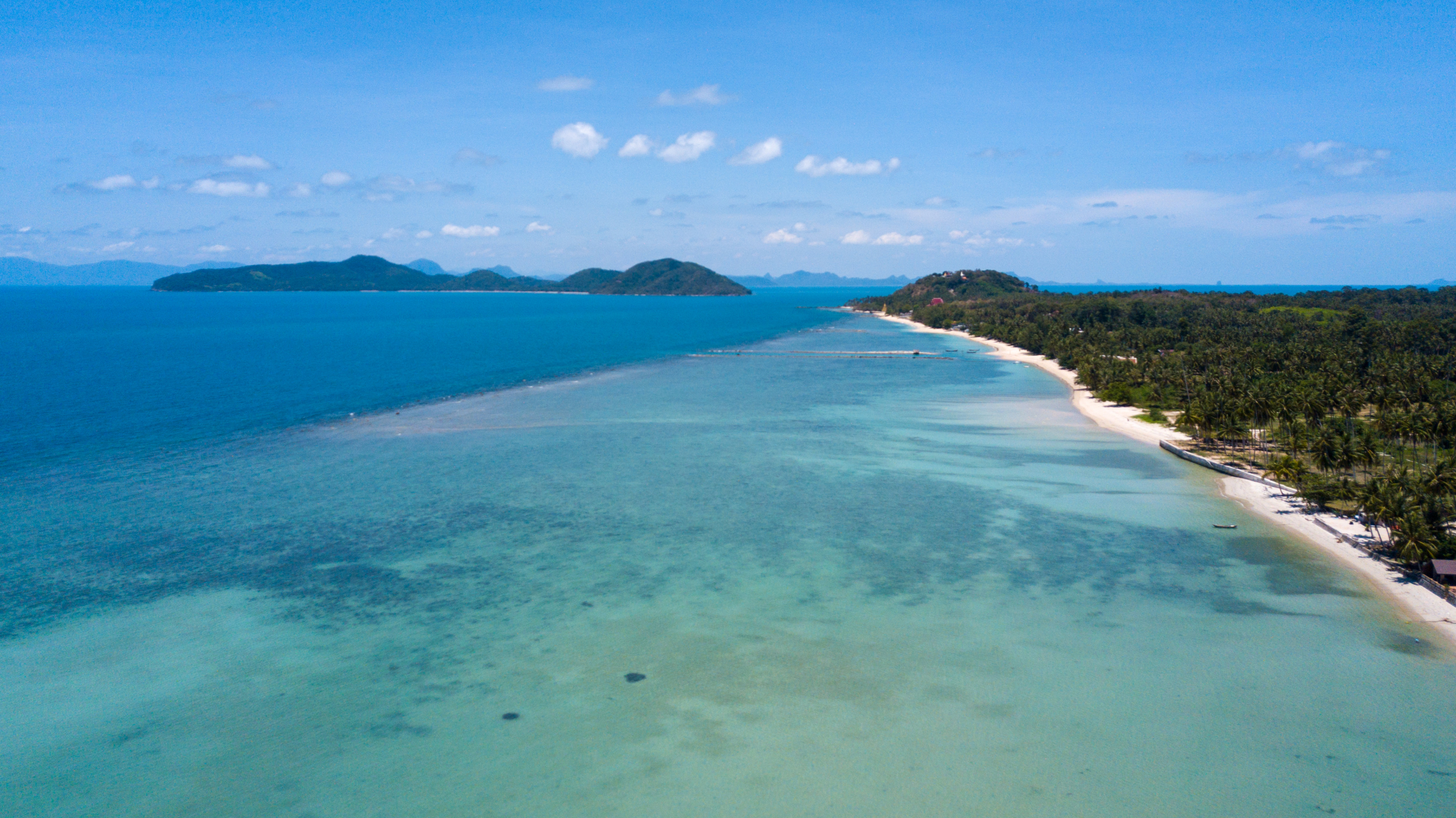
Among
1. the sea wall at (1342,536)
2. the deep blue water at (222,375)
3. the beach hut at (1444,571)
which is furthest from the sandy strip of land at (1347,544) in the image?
the deep blue water at (222,375)

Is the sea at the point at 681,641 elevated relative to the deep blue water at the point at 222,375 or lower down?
lower down

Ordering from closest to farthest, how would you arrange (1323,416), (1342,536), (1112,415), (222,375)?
(1342,536) < (1323,416) < (1112,415) < (222,375)

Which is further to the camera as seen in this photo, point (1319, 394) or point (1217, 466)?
point (1319, 394)

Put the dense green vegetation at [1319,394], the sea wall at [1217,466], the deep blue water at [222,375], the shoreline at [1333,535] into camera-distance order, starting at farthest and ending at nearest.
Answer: the deep blue water at [222,375]
the sea wall at [1217,466]
the dense green vegetation at [1319,394]
the shoreline at [1333,535]

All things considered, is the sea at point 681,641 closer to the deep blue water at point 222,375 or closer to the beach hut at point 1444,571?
the beach hut at point 1444,571

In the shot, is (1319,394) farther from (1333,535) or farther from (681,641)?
(681,641)

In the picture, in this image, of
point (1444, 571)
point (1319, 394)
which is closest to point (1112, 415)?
point (1319, 394)

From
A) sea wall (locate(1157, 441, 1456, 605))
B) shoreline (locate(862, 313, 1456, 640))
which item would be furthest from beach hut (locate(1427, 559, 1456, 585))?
shoreline (locate(862, 313, 1456, 640))
